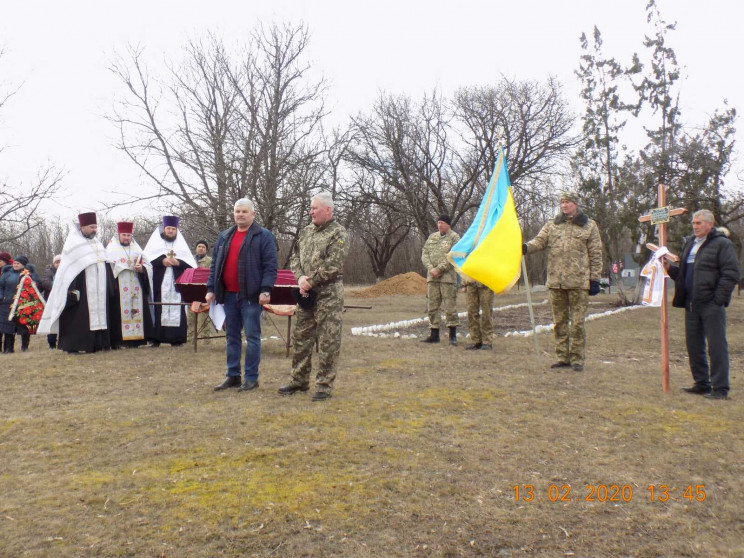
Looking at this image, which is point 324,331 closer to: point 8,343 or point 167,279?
point 167,279

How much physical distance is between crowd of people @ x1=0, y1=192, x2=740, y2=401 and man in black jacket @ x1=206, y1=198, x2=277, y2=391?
0.4 inches

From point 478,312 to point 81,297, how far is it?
6293mm

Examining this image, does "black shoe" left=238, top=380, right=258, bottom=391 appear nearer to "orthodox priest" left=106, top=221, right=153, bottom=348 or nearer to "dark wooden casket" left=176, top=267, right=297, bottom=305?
"dark wooden casket" left=176, top=267, right=297, bottom=305

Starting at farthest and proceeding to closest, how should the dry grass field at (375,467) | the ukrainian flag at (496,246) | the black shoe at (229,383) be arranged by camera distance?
the ukrainian flag at (496,246) < the black shoe at (229,383) < the dry grass field at (375,467)

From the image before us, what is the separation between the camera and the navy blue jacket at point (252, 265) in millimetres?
6090

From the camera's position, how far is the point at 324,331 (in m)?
5.77

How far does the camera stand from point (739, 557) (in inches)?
112

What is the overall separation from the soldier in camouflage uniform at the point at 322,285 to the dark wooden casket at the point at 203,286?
170 centimetres

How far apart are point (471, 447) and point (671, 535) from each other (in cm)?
156

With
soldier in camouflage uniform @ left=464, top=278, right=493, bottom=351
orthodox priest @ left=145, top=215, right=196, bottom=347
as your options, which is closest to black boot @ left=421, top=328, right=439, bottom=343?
soldier in camouflage uniform @ left=464, top=278, right=493, bottom=351

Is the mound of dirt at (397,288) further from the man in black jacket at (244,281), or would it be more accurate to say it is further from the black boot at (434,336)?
the man in black jacket at (244,281)

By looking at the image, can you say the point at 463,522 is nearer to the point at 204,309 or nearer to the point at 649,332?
the point at 204,309

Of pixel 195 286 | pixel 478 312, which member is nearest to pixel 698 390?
pixel 478 312

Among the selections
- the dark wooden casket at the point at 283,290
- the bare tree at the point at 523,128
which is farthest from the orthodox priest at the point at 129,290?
the bare tree at the point at 523,128
